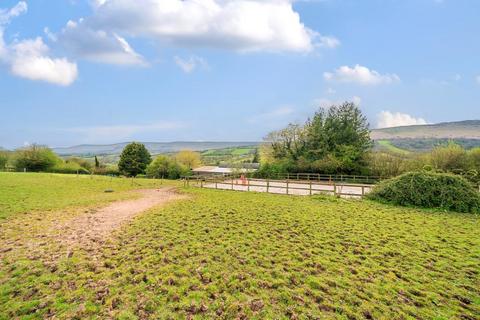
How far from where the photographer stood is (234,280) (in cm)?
469

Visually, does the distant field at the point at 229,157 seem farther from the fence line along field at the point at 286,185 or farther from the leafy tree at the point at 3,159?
the fence line along field at the point at 286,185

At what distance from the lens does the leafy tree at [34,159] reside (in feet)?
125

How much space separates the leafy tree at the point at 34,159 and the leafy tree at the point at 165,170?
15.3 metres

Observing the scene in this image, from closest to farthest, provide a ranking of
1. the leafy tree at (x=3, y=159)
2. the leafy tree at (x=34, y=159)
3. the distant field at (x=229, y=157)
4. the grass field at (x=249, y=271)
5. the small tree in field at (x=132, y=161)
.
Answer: the grass field at (x=249, y=271) < the leafy tree at (x=34, y=159) < the leafy tree at (x=3, y=159) < the small tree in field at (x=132, y=161) < the distant field at (x=229, y=157)

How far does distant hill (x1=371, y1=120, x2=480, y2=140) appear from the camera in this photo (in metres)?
117

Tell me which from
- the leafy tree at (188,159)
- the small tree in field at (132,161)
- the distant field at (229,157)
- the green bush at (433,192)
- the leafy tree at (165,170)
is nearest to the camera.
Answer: the green bush at (433,192)

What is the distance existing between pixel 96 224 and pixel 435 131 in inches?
6751

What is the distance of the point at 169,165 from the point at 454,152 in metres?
36.2

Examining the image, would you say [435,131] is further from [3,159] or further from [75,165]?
[3,159]

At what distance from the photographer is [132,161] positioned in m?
46.7

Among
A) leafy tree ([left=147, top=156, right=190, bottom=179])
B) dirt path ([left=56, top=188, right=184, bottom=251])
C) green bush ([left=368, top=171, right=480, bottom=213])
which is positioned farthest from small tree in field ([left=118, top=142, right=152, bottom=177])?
green bush ([left=368, top=171, right=480, bottom=213])

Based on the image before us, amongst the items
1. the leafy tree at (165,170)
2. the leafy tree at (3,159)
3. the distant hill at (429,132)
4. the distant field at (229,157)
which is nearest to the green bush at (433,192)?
the leafy tree at (165,170)

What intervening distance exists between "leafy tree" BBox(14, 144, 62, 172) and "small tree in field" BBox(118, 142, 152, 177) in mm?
10457

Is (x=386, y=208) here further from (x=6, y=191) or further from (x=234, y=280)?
(x=6, y=191)
